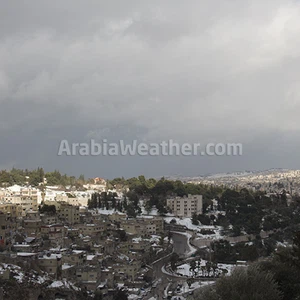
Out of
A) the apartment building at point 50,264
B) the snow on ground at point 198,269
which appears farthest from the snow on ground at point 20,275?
the snow on ground at point 198,269

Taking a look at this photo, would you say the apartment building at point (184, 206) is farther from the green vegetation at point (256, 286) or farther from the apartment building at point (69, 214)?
the green vegetation at point (256, 286)

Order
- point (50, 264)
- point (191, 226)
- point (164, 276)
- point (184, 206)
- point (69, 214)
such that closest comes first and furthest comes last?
point (50, 264)
point (164, 276)
point (69, 214)
point (191, 226)
point (184, 206)

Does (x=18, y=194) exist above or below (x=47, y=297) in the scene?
above

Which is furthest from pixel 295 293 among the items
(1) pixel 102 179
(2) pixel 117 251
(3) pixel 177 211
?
(1) pixel 102 179

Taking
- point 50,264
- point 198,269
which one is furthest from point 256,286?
point 198,269

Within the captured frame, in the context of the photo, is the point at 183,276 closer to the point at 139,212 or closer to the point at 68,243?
the point at 68,243

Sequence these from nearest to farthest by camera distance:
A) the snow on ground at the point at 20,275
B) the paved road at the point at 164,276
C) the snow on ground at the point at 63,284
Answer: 1. the snow on ground at the point at 20,275
2. the snow on ground at the point at 63,284
3. the paved road at the point at 164,276

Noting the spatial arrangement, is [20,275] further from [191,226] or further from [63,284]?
[191,226]

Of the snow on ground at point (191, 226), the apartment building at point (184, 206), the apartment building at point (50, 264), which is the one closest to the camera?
the apartment building at point (50, 264)

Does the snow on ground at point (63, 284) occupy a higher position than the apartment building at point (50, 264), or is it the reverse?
the apartment building at point (50, 264)
